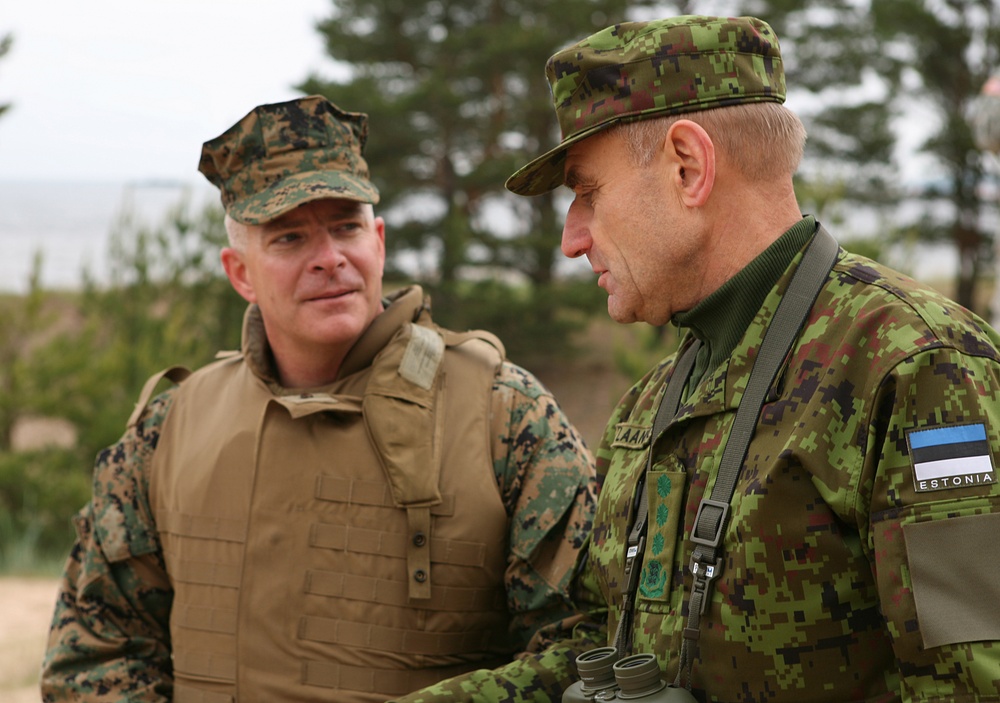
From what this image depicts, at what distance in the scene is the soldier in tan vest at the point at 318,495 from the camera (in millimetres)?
3018

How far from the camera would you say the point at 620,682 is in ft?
6.27

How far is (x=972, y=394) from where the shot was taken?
1686 millimetres

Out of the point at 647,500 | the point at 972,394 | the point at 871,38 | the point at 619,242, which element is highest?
the point at 871,38

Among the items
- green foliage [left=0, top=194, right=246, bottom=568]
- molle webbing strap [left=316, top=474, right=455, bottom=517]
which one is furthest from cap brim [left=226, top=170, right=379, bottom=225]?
green foliage [left=0, top=194, right=246, bottom=568]

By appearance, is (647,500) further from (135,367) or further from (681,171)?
(135,367)

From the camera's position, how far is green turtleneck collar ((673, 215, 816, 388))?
204cm

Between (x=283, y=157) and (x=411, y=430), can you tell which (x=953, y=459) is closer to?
(x=411, y=430)

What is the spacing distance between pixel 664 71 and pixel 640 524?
87 centimetres

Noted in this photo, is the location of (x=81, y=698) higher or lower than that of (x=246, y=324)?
lower

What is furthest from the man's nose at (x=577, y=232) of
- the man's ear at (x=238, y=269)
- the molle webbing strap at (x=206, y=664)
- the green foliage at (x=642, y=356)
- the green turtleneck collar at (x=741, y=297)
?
the green foliage at (x=642, y=356)

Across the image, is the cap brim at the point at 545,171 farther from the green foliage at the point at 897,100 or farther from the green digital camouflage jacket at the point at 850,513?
the green foliage at the point at 897,100

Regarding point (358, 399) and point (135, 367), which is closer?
point (358, 399)

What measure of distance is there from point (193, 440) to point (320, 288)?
63 cm

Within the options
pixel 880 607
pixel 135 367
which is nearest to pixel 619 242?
pixel 880 607
